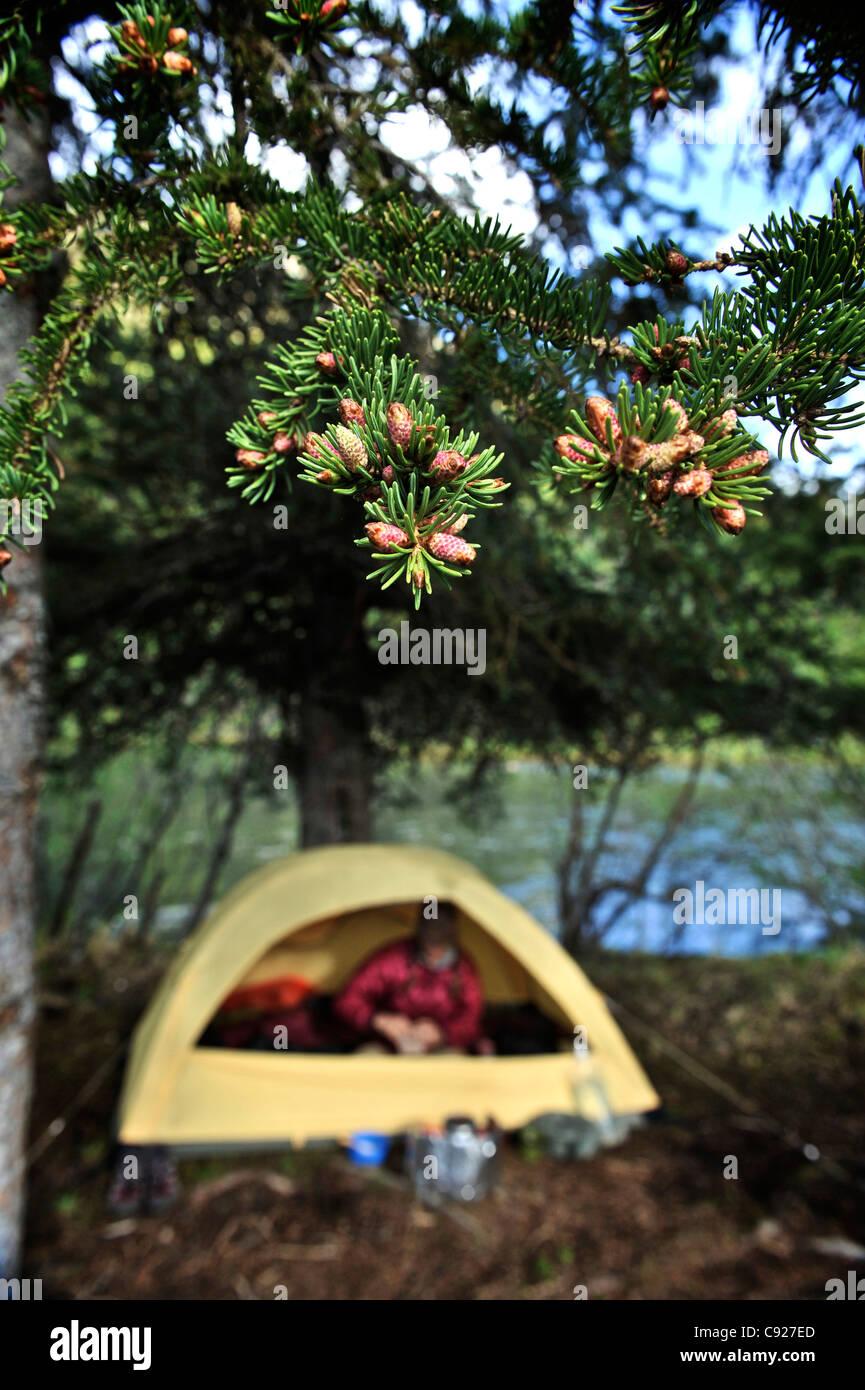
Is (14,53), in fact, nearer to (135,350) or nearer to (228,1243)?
(135,350)

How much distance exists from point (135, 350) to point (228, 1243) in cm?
400

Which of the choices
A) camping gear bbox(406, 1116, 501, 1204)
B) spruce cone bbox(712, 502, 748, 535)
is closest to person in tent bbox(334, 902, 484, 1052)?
camping gear bbox(406, 1116, 501, 1204)

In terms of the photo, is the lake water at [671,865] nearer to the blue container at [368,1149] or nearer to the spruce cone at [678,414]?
the blue container at [368,1149]

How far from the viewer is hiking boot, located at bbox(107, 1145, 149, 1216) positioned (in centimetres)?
306

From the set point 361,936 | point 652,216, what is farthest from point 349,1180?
point 652,216

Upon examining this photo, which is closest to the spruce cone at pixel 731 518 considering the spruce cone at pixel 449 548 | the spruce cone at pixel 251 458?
the spruce cone at pixel 449 548

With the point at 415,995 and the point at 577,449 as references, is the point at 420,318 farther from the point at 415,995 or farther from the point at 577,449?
the point at 415,995

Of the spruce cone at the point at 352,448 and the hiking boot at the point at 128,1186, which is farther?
the hiking boot at the point at 128,1186

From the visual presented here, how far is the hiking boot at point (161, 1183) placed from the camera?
309 cm

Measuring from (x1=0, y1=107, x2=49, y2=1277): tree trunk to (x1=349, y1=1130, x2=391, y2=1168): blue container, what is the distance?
1.65m

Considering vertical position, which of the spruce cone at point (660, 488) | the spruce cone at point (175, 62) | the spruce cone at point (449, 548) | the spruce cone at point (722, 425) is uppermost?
the spruce cone at point (175, 62)

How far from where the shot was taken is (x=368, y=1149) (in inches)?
135

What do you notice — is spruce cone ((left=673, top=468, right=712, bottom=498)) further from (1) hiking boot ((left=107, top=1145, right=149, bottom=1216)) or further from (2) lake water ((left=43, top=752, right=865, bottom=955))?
(2) lake water ((left=43, top=752, right=865, bottom=955))

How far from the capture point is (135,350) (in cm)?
340
